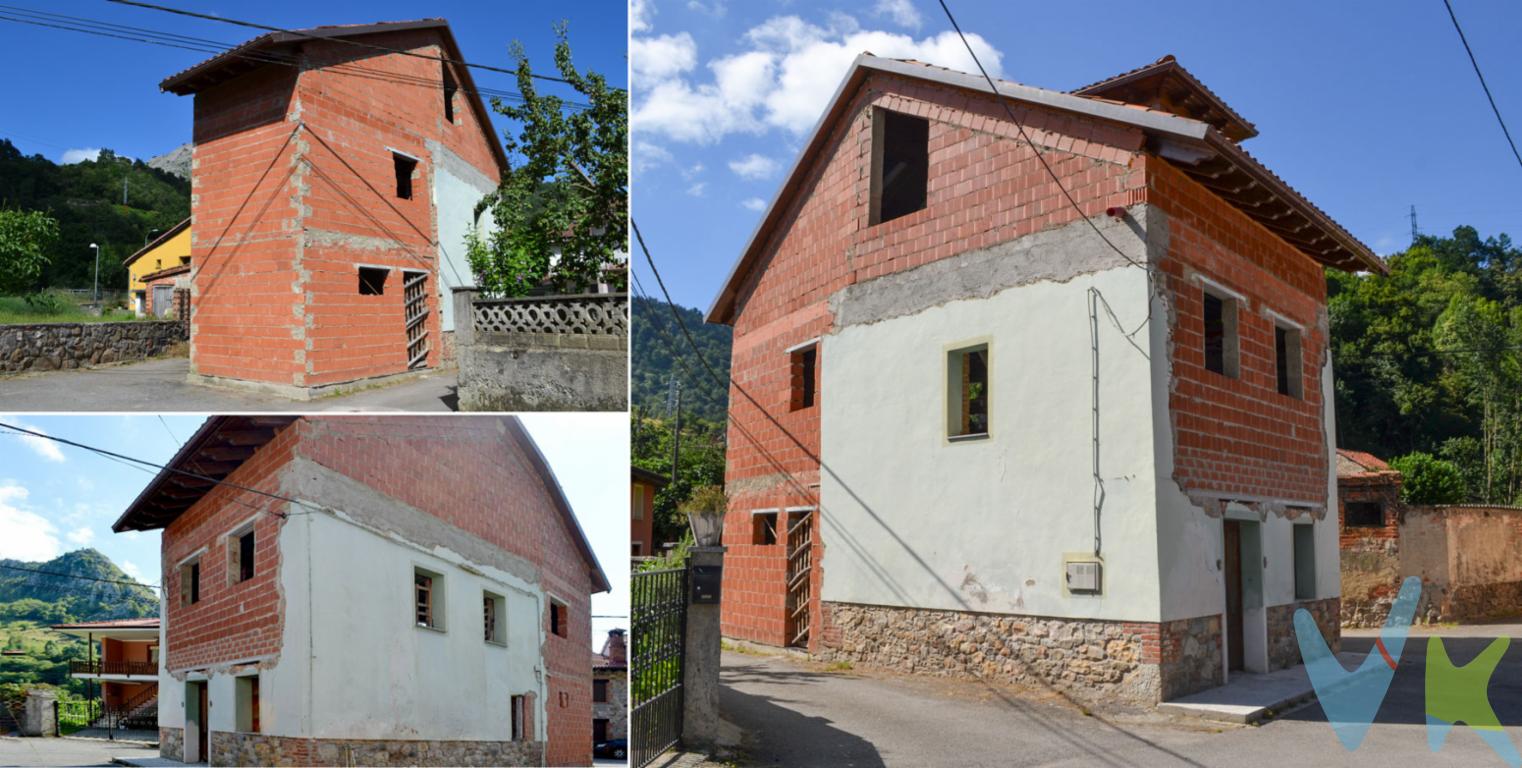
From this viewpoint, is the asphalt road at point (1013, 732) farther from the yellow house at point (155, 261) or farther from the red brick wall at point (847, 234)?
the yellow house at point (155, 261)

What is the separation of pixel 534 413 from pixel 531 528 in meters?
1.40

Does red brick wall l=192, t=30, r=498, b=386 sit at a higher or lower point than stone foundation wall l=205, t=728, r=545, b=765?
higher

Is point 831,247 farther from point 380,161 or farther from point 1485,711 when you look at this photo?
point 1485,711

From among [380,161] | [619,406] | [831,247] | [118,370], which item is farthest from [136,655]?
[831,247]

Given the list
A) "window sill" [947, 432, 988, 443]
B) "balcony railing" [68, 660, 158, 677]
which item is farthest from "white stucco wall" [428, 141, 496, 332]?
"window sill" [947, 432, 988, 443]

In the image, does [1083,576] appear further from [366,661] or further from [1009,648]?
[366,661]

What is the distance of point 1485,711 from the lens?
11.1m

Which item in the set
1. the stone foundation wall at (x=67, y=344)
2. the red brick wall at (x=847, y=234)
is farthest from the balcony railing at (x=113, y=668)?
the red brick wall at (x=847, y=234)

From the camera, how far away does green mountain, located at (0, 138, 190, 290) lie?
20.3ft

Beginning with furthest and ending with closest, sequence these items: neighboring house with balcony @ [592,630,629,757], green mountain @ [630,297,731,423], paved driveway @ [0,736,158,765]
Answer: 1. green mountain @ [630,297,731,423]
2. neighboring house with balcony @ [592,630,629,757]
3. paved driveway @ [0,736,158,765]

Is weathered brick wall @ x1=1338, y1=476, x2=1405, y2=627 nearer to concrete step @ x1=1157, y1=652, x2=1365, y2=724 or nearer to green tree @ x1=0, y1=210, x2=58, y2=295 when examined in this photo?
concrete step @ x1=1157, y1=652, x2=1365, y2=724

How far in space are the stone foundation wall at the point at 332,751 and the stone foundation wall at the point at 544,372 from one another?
2165 mm

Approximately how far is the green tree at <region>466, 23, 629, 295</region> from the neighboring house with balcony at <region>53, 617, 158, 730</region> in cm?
441

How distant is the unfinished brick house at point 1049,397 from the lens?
1130cm
